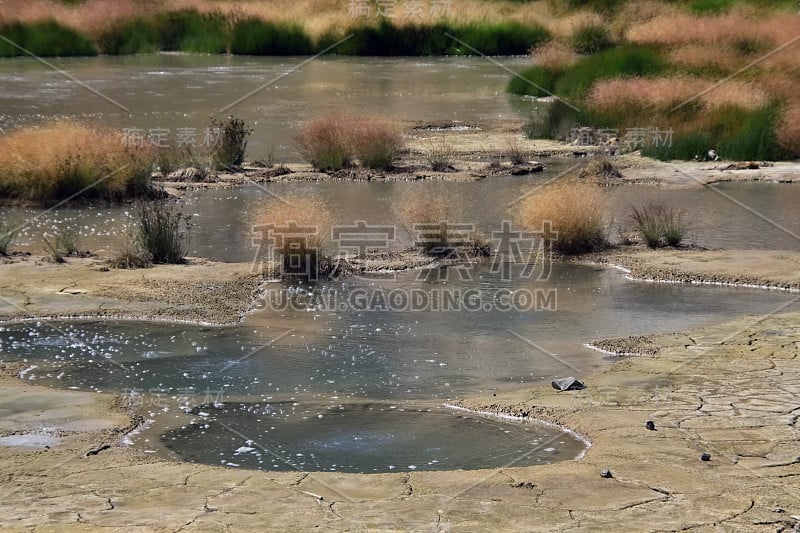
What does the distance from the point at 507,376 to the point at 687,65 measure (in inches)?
→ 658

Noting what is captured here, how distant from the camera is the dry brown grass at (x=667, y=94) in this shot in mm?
21656

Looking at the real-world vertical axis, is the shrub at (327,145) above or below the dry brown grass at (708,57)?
below

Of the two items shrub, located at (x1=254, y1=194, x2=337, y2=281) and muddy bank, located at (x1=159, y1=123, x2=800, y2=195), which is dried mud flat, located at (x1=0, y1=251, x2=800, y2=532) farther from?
muddy bank, located at (x1=159, y1=123, x2=800, y2=195)

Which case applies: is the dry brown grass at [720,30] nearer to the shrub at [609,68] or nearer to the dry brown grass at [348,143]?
the shrub at [609,68]

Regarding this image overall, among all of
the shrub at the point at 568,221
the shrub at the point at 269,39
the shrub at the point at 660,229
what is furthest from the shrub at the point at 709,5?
the shrub at the point at 568,221

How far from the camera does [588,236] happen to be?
1428 cm

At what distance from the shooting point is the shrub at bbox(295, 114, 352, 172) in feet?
65.8

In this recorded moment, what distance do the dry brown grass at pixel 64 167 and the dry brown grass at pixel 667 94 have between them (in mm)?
9925

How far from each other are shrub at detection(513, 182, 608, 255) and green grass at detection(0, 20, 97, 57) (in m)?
28.0

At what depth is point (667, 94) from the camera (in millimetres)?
22688

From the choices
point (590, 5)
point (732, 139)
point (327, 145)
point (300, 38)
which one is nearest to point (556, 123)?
→ point (732, 139)

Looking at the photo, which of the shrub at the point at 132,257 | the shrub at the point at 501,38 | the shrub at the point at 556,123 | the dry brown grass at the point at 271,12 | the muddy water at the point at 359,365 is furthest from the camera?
the shrub at the point at 501,38


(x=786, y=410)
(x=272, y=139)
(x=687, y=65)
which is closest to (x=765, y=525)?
(x=786, y=410)

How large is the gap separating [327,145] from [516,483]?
13.6m
